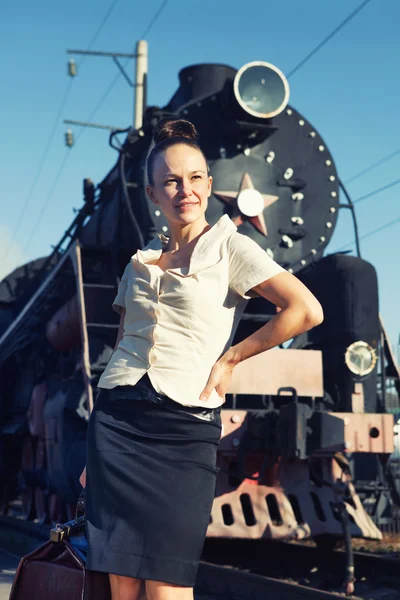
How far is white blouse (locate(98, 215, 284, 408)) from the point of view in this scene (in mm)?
1800

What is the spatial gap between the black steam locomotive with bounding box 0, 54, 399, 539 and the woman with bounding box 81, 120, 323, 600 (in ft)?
12.8

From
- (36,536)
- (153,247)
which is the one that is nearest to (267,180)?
(36,536)

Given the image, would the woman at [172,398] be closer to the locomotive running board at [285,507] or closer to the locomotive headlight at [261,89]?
the locomotive running board at [285,507]

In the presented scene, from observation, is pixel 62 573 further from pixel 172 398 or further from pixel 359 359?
pixel 359 359

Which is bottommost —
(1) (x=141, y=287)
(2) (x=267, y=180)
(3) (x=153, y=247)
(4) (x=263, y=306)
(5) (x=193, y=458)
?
(5) (x=193, y=458)

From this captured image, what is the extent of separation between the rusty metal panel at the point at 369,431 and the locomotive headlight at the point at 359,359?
1.55 feet

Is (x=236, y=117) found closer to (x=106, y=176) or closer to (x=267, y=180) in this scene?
(x=267, y=180)

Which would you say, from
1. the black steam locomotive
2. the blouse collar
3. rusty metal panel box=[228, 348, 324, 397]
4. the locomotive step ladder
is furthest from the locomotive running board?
the blouse collar

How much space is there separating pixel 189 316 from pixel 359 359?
4.96 m

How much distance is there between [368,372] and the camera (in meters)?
6.61

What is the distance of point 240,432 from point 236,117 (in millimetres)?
2807

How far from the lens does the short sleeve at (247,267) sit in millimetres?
1831

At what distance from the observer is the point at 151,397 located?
178 centimetres

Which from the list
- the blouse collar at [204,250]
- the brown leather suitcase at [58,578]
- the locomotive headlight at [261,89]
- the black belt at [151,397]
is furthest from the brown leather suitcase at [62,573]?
the locomotive headlight at [261,89]
